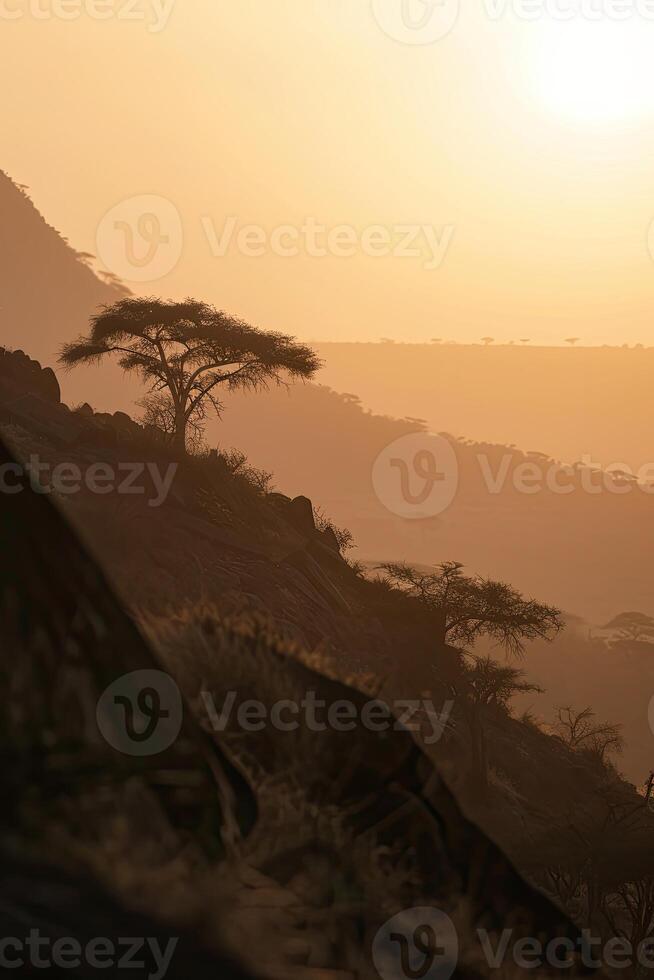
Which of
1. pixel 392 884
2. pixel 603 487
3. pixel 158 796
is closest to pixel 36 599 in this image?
pixel 158 796

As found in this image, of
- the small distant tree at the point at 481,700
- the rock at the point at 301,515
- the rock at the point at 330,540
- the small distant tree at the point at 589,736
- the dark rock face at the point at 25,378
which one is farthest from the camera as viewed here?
the small distant tree at the point at 589,736

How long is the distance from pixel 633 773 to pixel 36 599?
245ft

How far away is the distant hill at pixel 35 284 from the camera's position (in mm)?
134000

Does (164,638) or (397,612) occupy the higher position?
(397,612)

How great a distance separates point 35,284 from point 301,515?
12409 cm

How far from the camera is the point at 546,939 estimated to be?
9.52 feet

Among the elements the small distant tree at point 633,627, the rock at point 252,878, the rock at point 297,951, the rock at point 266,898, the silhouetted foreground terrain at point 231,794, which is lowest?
the rock at point 297,951

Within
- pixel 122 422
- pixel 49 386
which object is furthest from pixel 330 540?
pixel 49 386

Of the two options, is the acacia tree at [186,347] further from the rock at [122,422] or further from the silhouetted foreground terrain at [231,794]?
the silhouetted foreground terrain at [231,794]

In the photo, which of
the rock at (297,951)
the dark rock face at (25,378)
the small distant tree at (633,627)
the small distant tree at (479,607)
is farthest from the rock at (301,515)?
the small distant tree at (633,627)

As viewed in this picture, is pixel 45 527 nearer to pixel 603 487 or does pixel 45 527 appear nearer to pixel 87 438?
pixel 87 438

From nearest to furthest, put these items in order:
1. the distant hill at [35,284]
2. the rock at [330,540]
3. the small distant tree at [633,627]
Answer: the rock at [330,540]
the small distant tree at [633,627]
the distant hill at [35,284]

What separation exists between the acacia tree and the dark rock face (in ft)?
4.33

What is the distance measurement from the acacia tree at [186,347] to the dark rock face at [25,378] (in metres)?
1.32
